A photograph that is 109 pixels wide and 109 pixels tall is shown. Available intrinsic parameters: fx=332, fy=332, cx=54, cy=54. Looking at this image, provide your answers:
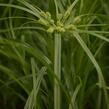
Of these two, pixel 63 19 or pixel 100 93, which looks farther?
pixel 100 93

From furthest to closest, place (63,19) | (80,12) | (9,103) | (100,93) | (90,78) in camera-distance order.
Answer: (9,103), (90,78), (100,93), (80,12), (63,19)

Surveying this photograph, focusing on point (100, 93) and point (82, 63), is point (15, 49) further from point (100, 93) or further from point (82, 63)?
point (100, 93)

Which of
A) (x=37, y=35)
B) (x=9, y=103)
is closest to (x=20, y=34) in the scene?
(x=37, y=35)

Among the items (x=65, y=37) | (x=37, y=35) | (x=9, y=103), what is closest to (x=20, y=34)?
(x=37, y=35)

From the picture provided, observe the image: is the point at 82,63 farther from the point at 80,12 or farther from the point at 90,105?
Result: the point at 90,105

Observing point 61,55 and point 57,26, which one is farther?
point 61,55

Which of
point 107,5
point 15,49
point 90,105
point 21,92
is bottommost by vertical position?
point 90,105

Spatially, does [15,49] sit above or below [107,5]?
below

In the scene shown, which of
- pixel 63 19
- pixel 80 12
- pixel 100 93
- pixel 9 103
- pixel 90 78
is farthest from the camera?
pixel 9 103

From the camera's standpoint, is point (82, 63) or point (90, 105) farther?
point (90, 105)
